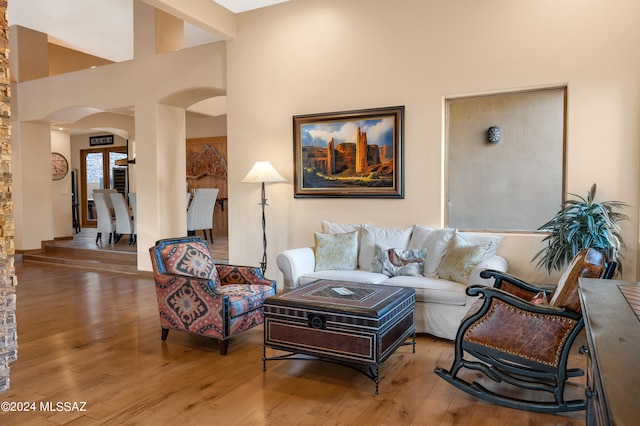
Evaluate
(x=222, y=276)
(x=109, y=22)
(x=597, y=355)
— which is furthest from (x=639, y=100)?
(x=109, y=22)

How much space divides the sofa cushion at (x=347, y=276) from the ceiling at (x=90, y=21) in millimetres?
3367

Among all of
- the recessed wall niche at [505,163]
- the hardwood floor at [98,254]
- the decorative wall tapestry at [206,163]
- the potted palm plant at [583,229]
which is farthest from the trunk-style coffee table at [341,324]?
the decorative wall tapestry at [206,163]

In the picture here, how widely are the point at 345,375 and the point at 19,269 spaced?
668cm

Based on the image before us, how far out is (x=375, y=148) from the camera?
4.81 meters

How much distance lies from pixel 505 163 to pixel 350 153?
1.93 metres

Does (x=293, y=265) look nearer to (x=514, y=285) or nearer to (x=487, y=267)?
(x=487, y=267)

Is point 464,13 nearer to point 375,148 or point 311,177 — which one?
point 375,148

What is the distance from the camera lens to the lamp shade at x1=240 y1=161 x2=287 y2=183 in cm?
497

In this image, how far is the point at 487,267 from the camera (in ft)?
11.5

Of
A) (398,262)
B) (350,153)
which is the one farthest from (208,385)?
(350,153)

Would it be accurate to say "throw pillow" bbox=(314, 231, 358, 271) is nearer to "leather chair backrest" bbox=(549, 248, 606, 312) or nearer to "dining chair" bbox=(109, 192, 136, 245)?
"leather chair backrest" bbox=(549, 248, 606, 312)

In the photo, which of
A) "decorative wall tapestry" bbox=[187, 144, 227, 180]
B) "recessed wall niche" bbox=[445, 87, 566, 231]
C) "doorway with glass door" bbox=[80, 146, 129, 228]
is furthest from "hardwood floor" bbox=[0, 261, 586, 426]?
"doorway with glass door" bbox=[80, 146, 129, 228]

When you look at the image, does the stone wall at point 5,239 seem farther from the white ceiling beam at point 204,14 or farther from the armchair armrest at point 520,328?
the armchair armrest at point 520,328

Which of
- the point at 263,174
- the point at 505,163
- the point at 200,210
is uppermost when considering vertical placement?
the point at 505,163
